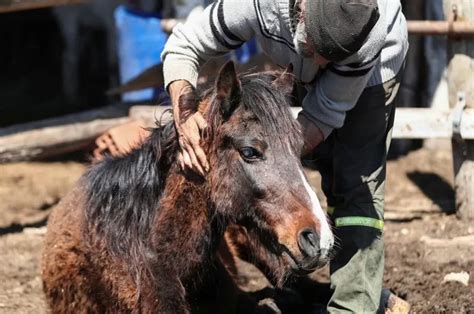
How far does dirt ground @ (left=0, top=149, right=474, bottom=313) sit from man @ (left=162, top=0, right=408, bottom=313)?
2.20ft

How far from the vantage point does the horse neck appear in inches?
163

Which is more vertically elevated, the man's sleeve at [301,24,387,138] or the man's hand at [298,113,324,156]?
the man's sleeve at [301,24,387,138]

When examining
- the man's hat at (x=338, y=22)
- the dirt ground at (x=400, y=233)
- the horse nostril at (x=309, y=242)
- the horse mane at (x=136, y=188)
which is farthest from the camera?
the dirt ground at (x=400, y=233)

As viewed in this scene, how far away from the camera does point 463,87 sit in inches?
263

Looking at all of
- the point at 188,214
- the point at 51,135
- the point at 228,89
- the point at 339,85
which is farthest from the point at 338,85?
the point at 51,135

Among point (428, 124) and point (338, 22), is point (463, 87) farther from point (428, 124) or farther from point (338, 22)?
point (338, 22)

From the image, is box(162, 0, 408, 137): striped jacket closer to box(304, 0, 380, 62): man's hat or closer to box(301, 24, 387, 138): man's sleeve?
box(301, 24, 387, 138): man's sleeve

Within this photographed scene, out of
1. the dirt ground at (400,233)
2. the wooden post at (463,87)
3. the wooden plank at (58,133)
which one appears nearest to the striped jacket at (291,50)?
the dirt ground at (400,233)

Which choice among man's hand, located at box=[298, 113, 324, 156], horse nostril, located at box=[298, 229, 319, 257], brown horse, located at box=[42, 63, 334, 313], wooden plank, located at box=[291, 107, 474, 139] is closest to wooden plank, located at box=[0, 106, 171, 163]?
wooden plank, located at box=[291, 107, 474, 139]

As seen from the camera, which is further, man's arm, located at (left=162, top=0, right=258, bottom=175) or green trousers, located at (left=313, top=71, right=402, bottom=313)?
green trousers, located at (left=313, top=71, right=402, bottom=313)

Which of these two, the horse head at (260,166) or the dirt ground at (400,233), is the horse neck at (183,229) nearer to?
the horse head at (260,166)

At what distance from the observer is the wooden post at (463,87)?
662cm

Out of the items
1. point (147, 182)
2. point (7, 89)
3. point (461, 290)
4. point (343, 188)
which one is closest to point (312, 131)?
point (343, 188)

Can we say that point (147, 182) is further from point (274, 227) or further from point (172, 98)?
point (274, 227)
